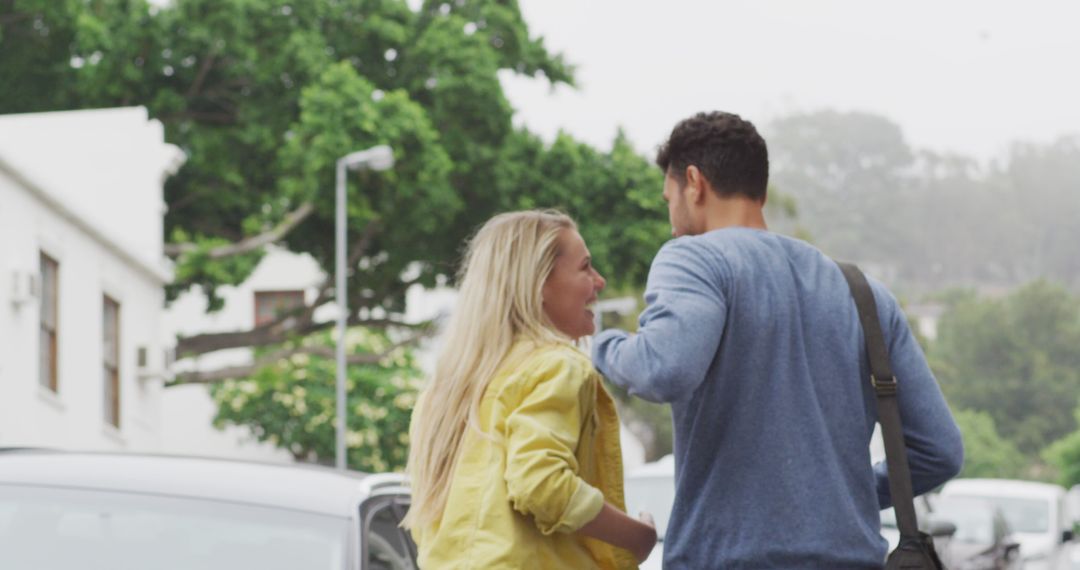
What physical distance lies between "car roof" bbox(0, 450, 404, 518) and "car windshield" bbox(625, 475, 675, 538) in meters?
5.21

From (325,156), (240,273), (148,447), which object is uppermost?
(325,156)

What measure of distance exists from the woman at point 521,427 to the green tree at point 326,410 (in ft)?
116

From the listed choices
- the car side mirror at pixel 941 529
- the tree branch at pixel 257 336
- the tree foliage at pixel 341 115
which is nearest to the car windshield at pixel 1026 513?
the car side mirror at pixel 941 529

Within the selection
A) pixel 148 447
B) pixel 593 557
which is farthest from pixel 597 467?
pixel 148 447

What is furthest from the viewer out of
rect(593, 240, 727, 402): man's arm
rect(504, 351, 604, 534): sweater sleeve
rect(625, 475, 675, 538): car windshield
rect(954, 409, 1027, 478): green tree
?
rect(954, 409, 1027, 478): green tree

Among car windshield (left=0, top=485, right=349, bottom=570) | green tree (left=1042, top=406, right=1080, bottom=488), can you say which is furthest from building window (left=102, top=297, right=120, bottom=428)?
green tree (left=1042, top=406, right=1080, bottom=488)

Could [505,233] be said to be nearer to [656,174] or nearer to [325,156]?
[325,156]

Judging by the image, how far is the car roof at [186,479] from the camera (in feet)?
15.4

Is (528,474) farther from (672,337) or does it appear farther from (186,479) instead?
(186,479)

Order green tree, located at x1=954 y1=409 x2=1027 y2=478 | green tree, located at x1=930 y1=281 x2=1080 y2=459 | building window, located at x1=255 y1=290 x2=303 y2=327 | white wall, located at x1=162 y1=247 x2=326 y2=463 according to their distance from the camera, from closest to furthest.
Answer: white wall, located at x1=162 y1=247 x2=326 y2=463
building window, located at x1=255 y1=290 x2=303 y2=327
green tree, located at x1=954 y1=409 x2=1027 y2=478
green tree, located at x1=930 y1=281 x2=1080 y2=459

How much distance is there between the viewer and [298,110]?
92.4ft

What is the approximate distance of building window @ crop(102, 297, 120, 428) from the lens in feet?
91.0

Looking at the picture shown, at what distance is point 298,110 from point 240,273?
2.75 metres

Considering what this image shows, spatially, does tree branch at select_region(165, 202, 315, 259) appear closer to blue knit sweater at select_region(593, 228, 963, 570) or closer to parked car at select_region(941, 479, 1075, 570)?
parked car at select_region(941, 479, 1075, 570)
